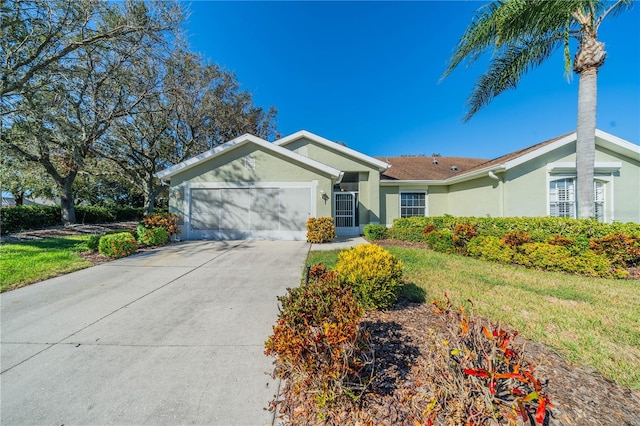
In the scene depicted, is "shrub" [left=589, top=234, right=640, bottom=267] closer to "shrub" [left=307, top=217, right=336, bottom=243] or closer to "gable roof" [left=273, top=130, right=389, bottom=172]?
"shrub" [left=307, top=217, right=336, bottom=243]

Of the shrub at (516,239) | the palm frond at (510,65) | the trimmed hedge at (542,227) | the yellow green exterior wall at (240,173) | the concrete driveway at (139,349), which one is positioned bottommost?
the concrete driveway at (139,349)

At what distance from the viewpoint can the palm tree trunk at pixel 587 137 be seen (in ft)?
26.4

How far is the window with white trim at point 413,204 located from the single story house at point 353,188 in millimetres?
57

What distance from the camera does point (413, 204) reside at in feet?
49.4

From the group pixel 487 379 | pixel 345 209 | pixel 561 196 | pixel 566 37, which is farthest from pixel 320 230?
pixel 566 37

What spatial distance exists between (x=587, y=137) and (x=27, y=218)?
2653 centimetres

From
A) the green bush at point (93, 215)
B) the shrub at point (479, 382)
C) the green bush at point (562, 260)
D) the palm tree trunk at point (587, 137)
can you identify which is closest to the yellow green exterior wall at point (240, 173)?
the green bush at point (562, 260)

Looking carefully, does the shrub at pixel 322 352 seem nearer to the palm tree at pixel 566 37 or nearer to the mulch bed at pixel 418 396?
the mulch bed at pixel 418 396

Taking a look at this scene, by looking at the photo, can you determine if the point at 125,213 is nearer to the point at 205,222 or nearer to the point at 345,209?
the point at 205,222

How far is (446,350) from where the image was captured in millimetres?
2039

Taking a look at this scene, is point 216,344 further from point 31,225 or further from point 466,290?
point 31,225

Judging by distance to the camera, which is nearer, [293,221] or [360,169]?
[293,221]

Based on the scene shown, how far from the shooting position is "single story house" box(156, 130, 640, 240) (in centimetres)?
1050

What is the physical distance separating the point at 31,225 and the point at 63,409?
63.2 ft
